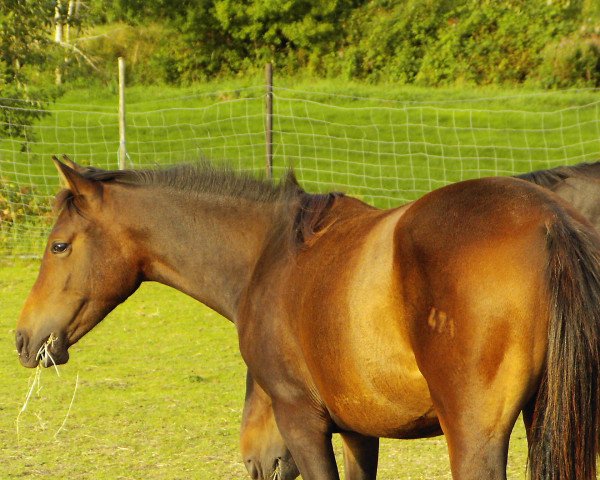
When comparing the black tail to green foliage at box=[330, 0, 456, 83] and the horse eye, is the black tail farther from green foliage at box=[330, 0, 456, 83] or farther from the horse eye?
green foliage at box=[330, 0, 456, 83]

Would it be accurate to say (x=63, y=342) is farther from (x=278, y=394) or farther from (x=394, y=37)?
(x=394, y=37)

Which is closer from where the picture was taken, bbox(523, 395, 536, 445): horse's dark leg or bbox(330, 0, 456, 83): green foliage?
bbox(523, 395, 536, 445): horse's dark leg

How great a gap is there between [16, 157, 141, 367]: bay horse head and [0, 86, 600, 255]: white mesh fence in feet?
21.9

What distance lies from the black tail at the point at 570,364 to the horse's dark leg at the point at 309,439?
0.90m

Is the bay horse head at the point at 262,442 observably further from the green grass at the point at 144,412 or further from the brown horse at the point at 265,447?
the green grass at the point at 144,412

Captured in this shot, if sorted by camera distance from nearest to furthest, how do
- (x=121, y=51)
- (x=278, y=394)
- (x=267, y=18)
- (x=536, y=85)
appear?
(x=278, y=394) < (x=536, y=85) < (x=267, y=18) < (x=121, y=51)

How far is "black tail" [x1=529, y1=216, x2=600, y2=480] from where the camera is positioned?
2.67 m

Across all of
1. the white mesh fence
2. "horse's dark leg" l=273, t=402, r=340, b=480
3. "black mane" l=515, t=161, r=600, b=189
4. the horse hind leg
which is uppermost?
"black mane" l=515, t=161, r=600, b=189

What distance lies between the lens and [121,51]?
23.1 metres

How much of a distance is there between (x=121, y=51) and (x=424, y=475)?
19.5 m

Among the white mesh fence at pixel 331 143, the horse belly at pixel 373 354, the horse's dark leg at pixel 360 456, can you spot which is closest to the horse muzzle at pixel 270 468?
the horse's dark leg at pixel 360 456

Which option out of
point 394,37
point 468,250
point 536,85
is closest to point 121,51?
point 394,37

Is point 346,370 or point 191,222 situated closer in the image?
point 346,370

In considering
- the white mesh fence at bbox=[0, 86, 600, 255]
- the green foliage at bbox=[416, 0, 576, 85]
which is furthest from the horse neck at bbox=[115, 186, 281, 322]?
the green foliage at bbox=[416, 0, 576, 85]
